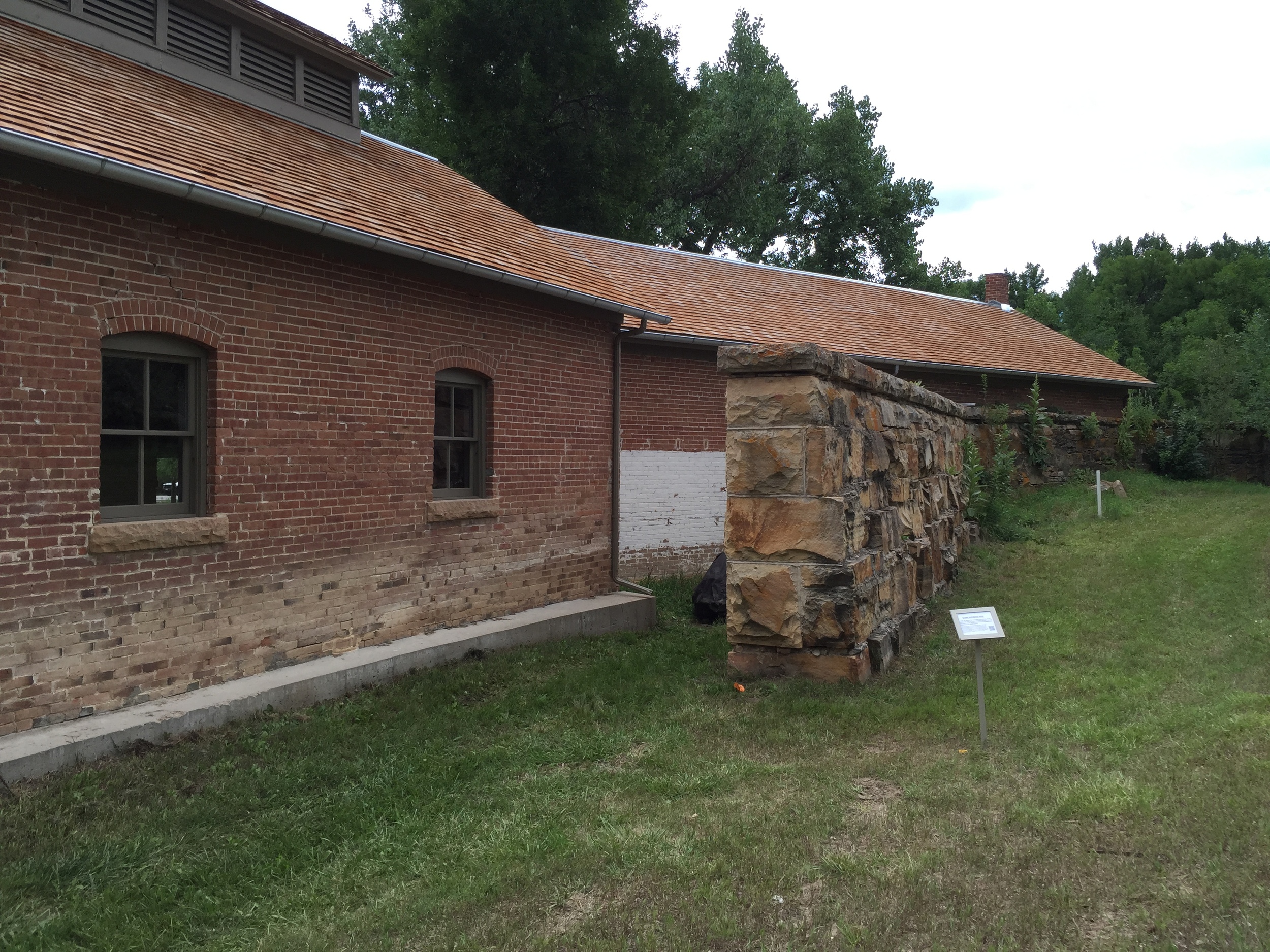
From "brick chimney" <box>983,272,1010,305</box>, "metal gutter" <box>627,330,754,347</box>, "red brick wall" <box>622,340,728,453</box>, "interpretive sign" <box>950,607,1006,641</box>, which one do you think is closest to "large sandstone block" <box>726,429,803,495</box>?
"interpretive sign" <box>950,607,1006,641</box>

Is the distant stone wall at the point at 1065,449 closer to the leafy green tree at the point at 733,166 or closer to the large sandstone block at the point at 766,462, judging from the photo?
the large sandstone block at the point at 766,462

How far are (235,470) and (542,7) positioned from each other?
1843cm

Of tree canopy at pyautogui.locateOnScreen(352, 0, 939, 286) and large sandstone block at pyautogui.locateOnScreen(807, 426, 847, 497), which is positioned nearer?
large sandstone block at pyautogui.locateOnScreen(807, 426, 847, 497)

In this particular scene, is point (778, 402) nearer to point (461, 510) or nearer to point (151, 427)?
point (461, 510)

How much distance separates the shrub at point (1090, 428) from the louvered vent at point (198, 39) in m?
17.1

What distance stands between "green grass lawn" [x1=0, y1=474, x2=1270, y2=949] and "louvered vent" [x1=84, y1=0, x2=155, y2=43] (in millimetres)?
6316

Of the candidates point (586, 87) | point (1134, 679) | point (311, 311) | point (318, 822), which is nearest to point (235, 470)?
point (311, 311)

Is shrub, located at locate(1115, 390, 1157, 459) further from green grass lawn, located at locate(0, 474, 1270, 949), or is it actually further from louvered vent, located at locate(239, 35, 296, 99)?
louvered vent, located at locate(239, 35, 296, 99)

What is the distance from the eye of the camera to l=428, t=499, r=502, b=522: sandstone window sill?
849cm

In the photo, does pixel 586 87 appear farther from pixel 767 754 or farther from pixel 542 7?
pixel 767 754

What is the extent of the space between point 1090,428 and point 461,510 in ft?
51.0

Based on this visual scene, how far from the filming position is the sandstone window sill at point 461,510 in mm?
8492

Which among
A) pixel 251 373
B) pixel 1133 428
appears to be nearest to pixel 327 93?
pixel 251 373

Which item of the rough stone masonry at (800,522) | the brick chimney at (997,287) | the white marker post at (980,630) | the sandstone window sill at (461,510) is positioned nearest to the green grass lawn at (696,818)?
the white marker post at (980,630)
